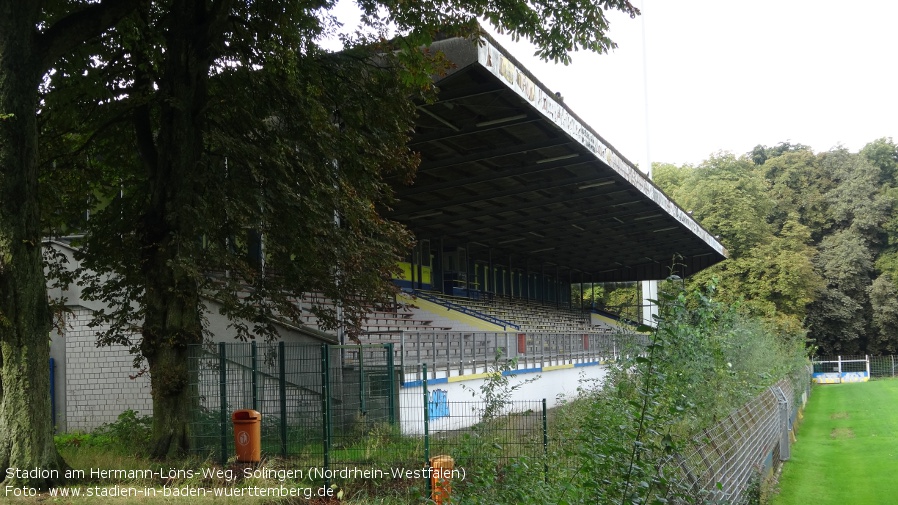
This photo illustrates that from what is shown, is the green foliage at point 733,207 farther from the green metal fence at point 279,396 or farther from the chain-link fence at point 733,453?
the green metal fence at point 279,396

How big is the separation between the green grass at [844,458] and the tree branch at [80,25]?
11.2m

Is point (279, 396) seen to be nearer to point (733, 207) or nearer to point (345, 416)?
point (345, 416)

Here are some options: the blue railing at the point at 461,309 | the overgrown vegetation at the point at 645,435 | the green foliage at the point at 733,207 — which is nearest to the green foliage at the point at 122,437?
the overgrown vegetation at the point at 645,435

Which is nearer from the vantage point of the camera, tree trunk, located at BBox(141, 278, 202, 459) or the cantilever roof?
tree trunk, located at BBox(141, 278, 202, 459)

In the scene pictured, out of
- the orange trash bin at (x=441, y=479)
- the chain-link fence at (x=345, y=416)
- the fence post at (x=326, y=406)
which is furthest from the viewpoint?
the chain-link fence at (x=345, y=416)

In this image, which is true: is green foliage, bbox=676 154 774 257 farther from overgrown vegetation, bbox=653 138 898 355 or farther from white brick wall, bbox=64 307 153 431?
white brick wall, bbox=64 307 153 431

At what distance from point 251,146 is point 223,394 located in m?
3.65

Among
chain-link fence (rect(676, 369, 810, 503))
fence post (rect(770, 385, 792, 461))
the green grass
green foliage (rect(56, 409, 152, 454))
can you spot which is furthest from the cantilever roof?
green foliage (rect(56, 409, 152, 454))

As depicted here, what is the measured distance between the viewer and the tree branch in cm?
1030

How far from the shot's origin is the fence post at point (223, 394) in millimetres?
12289

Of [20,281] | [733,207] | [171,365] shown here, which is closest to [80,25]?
[20,281]

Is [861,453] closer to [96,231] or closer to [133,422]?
[133,422]

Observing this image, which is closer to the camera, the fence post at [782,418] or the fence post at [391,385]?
the fence post at [391,385]

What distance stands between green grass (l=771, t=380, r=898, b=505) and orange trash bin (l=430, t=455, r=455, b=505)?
19.7 feet
